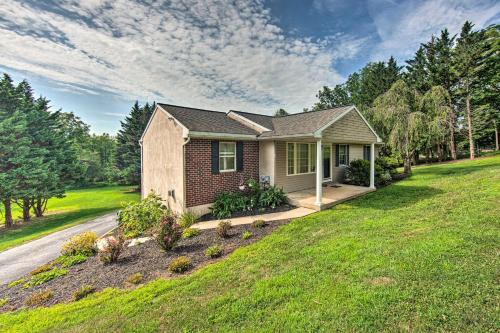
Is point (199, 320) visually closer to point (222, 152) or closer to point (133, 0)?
point (222, 152)

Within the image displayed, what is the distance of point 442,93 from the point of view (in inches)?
613

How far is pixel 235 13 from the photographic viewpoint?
9.38 m

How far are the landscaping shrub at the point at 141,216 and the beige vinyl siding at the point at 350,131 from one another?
7.55 meters

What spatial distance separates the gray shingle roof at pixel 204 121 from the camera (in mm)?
8797

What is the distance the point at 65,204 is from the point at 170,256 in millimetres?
25115

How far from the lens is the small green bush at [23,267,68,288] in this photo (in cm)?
546

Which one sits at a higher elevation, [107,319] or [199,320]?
[199,320]

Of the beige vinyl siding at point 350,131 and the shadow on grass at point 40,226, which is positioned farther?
the shadow on grass at point 40,226

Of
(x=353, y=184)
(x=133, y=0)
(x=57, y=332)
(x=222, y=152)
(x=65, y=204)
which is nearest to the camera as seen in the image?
(x=57, y=332)

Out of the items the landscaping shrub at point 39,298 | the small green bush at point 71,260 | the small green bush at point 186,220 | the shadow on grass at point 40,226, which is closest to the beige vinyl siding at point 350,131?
the small green bush at point 186,220

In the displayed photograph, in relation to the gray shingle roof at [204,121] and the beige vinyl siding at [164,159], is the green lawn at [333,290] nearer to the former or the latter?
the beige vinyl siding at [164,159]

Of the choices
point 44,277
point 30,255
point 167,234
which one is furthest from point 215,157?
point 30,255

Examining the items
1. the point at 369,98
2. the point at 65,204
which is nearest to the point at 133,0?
the point at 65,204

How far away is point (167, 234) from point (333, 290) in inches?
172
